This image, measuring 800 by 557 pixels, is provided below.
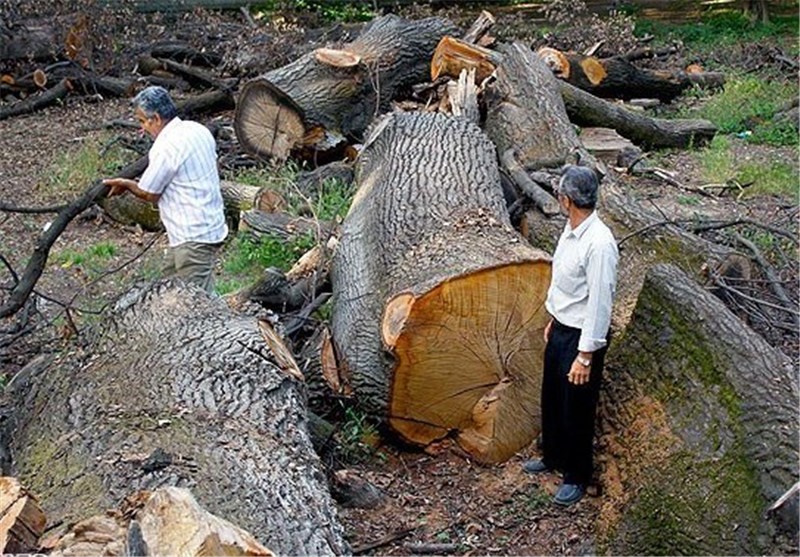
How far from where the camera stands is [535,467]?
5.22m

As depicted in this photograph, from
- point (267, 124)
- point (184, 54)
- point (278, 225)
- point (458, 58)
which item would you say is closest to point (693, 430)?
point (278, 225)

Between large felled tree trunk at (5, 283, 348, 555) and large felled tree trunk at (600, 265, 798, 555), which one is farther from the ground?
large felled tree trunk at (5, 283, 348, 555)

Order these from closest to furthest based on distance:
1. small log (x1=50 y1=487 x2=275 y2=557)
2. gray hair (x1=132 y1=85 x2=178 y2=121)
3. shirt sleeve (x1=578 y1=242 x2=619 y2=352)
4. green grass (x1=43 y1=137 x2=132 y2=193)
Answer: small log (x1=50 y1=487 x2=275 y2=557)
shirt sleeve (x1=578 y1=242 x2=619 y2=352)
gray hair (x1=132 y1=85 x2=178 y2=121)
green grass (x1=43 y1=137 x2=132 y2=193)

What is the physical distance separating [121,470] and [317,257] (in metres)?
3.44

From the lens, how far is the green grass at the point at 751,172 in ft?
30.5

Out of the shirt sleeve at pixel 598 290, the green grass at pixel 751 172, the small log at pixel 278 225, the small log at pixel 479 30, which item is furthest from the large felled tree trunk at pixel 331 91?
the shirt sleeve at pixel 598 290

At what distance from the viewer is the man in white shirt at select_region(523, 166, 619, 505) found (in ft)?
15.2

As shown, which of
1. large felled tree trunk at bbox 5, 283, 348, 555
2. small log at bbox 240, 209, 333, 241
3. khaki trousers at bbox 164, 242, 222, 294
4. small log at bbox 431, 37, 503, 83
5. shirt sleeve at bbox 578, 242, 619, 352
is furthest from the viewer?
small log at bbox 431, 37, 503, 83

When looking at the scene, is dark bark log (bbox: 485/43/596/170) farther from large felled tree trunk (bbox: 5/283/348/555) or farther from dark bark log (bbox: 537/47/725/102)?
large felled tree trunk (bbox: 5/283/348/555)

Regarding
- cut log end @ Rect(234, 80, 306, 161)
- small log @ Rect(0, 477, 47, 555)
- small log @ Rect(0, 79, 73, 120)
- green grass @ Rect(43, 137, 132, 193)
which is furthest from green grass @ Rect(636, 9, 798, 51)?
small log @ Rect(0, 477, 47, 555)

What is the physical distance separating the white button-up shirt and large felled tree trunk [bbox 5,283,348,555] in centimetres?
130

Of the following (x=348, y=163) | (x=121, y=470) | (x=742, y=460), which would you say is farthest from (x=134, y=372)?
(x=348, y=163)

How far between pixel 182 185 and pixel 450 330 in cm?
195

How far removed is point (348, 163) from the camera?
31.8ft
